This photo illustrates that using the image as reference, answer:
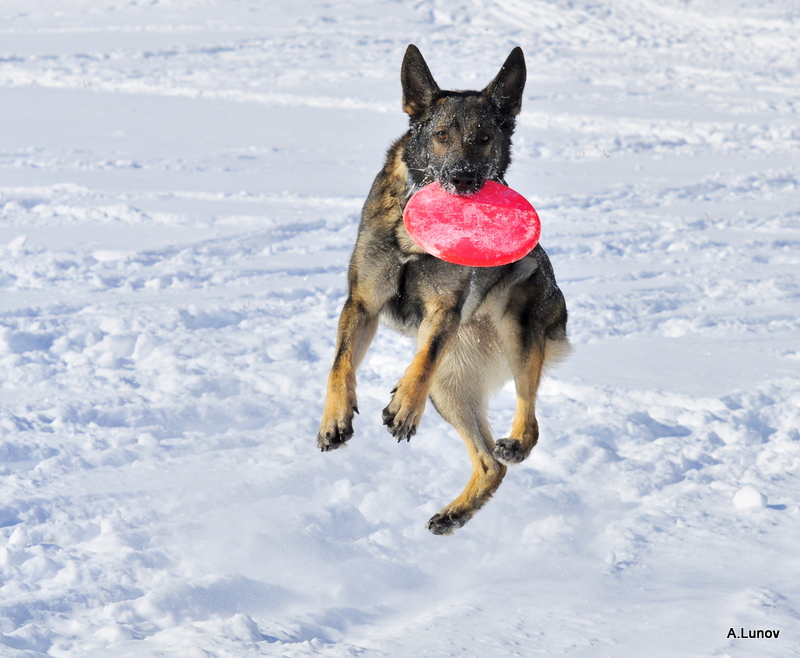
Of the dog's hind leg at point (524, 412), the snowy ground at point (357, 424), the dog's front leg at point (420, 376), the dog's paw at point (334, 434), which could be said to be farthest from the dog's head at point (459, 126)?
the snowy ground at point (357, 424)

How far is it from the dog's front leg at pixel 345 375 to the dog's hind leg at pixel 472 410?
52 centimetres

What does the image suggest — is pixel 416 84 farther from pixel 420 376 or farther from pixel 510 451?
pixel 510 451

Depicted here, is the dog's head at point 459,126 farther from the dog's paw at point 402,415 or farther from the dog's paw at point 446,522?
the dog's paw at point 446,522

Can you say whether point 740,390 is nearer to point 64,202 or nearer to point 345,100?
point 64,202

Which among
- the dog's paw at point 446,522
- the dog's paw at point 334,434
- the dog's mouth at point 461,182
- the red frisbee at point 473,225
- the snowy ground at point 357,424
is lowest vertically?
the snowy ground at point 357,424

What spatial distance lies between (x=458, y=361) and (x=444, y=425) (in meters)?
1.27

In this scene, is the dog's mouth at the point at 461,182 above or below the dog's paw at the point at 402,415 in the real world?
above

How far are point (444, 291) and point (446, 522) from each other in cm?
82

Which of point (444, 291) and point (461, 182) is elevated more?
point (461, 182)

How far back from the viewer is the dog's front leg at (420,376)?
8.91 feet

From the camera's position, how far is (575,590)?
368 centimetres

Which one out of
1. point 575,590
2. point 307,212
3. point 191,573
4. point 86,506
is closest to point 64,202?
point 307,212

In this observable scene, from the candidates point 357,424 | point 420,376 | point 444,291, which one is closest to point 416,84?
point 444,291

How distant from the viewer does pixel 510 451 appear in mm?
3053
